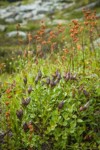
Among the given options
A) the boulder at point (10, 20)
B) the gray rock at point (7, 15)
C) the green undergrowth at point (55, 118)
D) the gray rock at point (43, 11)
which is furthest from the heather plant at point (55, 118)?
the gray rock at point (7, 15)

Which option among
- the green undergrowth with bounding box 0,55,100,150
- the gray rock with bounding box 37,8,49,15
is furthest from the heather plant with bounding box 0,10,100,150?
the gray rock with bounding box 37,8,49,15

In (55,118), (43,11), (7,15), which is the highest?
(55,118)

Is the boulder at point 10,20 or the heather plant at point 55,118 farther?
the boulder at point 10,20

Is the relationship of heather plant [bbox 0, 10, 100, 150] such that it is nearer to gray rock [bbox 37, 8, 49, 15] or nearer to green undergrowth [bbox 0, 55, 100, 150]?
green undergrowth [bbox 0, 55, 100, 150]

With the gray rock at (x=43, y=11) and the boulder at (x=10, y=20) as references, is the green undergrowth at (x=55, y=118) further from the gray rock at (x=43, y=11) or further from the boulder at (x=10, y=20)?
the gray rock at (x=43, y=11)

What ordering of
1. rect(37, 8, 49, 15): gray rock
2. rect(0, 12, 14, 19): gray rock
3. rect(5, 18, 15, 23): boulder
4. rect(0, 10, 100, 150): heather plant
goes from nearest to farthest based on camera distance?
rect(0, 10, 100, 150): heather plant, rect(5, 18, 15, 23): boulder, rect(37, 8, 49, 15): gray rock, rect(0, 12, 14, 19): gray rock

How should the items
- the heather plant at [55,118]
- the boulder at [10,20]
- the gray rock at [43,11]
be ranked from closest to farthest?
the heather plant at [55,118] → the boulder at [10,20] → the gray rock at [43,11]

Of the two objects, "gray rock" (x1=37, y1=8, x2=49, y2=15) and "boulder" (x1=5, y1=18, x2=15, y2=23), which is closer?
"boulder" (x1=5, y1=18, x2=15, y2=23)

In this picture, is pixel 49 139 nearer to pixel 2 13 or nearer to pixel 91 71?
pixel 91 71

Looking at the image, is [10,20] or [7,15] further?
[7,15]

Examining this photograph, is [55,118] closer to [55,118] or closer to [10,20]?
[55,118]

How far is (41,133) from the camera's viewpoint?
14.1ft

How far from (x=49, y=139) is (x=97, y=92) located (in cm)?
82

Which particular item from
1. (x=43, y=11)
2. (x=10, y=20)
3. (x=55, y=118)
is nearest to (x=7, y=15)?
(x=10, y=20)
